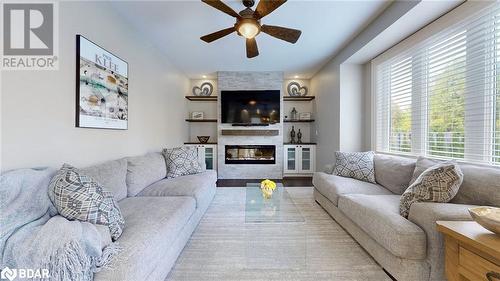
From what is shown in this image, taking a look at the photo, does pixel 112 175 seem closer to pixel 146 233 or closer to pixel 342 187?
pixel 146 233

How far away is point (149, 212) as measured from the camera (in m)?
1.73

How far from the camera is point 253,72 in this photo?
16.5 ft

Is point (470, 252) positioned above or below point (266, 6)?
below

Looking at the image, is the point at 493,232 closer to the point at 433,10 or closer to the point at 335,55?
the point at 433,10

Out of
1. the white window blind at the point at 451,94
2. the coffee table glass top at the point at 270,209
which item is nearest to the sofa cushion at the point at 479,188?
the white window blind at the point at 451,94

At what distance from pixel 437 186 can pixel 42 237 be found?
2.47 meters

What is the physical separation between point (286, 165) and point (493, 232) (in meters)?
4.24

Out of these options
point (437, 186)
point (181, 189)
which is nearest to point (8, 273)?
point (181, 189)

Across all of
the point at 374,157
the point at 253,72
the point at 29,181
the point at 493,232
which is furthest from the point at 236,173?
the point at 493,232

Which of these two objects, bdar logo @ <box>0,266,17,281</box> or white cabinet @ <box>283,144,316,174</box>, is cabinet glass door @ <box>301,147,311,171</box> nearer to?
white cabinet @ <box>283,144,316,174</box>

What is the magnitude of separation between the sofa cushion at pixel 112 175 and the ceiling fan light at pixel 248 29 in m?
1.85

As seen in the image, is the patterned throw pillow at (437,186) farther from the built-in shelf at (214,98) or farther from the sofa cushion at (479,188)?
the built-in shelf at (214,98)

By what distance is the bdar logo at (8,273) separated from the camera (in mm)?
978

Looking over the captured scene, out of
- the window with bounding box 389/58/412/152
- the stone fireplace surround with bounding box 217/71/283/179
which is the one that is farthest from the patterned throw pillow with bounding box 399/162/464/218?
the stone fireplace surround with bounding box 217/71/283/179
